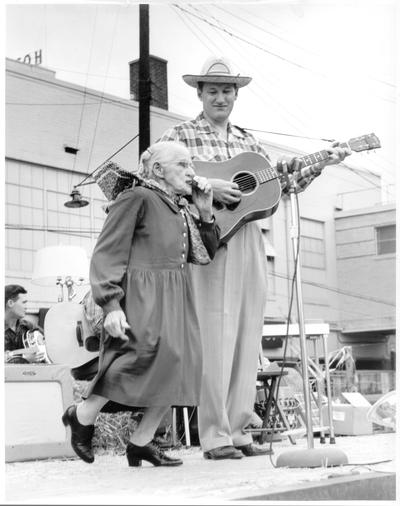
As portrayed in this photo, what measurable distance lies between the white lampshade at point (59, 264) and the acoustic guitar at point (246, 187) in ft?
6.56

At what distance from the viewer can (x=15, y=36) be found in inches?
140

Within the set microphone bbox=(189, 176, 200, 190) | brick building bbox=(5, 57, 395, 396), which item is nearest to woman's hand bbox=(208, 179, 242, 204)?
microphone bbox=(189, 176, 200, 190)

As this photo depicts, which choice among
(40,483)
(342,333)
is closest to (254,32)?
(40,483)

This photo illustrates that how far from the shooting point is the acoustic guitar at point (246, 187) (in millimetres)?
4082

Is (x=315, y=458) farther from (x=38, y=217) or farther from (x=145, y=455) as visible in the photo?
(x=38, y=217)

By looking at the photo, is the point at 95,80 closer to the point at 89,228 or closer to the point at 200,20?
the point at 200,20

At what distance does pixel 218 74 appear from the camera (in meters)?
4.25

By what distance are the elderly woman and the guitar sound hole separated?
0.37 metres

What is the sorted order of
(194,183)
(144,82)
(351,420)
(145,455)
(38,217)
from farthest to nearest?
(351,420), (38,217), (144,82), (194,183), (145,455)

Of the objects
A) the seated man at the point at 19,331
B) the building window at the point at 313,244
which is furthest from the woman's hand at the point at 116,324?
the seated man at the point at 19,331

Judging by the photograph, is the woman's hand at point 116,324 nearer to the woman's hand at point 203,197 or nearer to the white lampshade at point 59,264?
the woman's hand at point 203,197

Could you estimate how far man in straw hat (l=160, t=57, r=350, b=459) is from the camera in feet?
13.3

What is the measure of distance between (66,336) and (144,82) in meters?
1.65

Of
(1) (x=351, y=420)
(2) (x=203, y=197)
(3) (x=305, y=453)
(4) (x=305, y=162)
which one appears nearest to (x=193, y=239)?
(2) (x=203, y=197)
